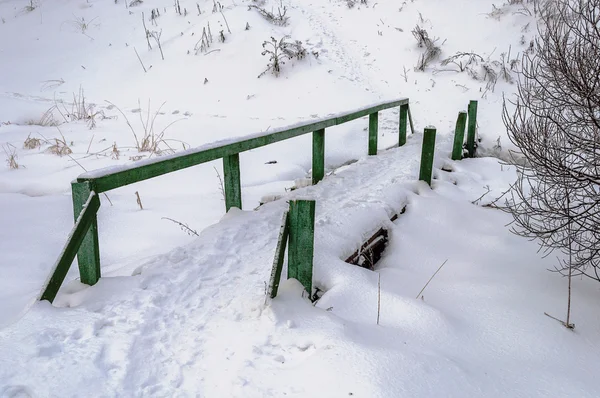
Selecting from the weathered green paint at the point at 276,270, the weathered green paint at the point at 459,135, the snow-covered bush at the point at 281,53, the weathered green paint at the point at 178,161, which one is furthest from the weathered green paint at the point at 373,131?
the snow-covered bush at the point at 281,53

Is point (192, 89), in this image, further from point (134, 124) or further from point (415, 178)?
point (415, 178)

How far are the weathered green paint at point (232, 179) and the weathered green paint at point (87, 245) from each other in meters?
1.41

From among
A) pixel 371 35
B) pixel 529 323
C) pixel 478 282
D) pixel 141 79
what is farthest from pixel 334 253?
pixel 371 35

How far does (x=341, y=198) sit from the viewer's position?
455 centimetres

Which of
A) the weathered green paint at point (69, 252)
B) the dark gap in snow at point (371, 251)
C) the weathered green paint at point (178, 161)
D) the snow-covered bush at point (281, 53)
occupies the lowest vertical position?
the dark gap in snow at point (371, 251)

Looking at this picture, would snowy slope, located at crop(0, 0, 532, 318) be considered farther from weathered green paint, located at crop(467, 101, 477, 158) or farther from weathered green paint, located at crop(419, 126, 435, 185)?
weathered green paint, located at crop(419, 126, 435, 185)

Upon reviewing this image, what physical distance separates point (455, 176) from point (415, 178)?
0.94m

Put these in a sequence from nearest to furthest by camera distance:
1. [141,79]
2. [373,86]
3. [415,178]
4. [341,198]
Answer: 1. [341,198]
2. [415,178]
3. [373,86]
4. [141,79]

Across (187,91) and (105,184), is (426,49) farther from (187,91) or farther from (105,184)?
(105,184)

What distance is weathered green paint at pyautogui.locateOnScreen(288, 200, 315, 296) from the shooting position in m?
2.65

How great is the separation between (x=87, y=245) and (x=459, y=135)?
5.74 m

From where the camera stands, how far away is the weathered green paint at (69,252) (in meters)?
2.24

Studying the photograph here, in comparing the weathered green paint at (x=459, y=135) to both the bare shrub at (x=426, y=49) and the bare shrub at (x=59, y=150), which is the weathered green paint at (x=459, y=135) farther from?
the bare shrub at (x=59, y=150)

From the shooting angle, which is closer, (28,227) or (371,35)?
(28,227)
